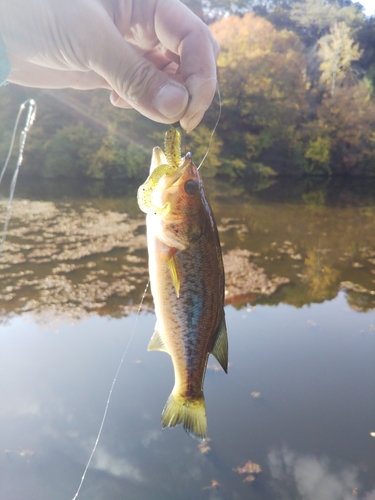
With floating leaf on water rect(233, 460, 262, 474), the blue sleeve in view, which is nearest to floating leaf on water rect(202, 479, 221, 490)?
floating leaf on water rect(233, 460, 262, 474)

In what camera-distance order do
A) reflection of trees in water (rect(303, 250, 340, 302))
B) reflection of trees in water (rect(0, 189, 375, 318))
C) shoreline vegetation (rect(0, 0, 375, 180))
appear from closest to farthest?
1. reflection of trees in water (rect(0, 189, 375, 318))
2. reflection of trees in water (rect(303, 250, 340, 302))
3. shoreline vegetation (rect(0, 0, 375, 180))

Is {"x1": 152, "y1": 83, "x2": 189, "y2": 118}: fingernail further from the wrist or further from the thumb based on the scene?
the wrist

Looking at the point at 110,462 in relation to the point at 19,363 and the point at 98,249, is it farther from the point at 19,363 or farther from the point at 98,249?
the point at 98,249

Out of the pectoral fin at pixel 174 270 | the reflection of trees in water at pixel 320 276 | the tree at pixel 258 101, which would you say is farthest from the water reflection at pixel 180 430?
the tree at pixel 258 101

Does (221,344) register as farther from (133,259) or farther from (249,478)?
(133,259)

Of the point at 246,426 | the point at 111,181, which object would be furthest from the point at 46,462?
the point at 111,181
